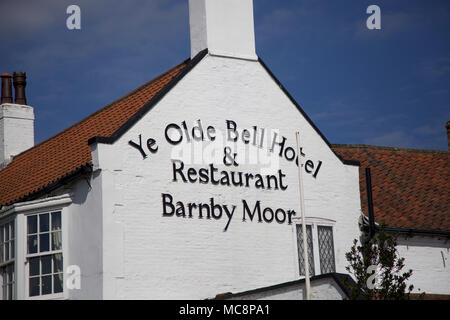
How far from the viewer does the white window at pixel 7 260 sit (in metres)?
22.9

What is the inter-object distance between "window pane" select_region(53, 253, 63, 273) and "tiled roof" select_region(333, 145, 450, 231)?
10109 mm

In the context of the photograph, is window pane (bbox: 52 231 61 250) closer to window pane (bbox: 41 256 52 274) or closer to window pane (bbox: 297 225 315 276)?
window pane (bbox: 41 256 52 274)

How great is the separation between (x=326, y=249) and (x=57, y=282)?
7.83 metres

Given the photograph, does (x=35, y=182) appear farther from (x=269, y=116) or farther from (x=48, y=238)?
(x=269, y=116)

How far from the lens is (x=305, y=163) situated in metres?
25.0

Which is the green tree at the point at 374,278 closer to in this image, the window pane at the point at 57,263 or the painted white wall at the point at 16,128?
the window pane at the point at 57,263

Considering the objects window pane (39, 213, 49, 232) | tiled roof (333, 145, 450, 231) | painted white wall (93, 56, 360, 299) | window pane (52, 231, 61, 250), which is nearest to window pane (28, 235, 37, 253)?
window pane (39, 213, 49, 232)

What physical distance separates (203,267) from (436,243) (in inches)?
352

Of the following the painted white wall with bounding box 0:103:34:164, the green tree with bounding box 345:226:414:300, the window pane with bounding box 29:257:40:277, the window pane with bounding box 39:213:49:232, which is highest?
the painted white wall with bounding box 0:103:34:164

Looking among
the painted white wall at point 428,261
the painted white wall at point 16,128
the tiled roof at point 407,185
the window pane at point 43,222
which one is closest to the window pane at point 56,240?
Result: the window pane at point 43,222

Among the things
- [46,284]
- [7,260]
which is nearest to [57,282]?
[46,284]

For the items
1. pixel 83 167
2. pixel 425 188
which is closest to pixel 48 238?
pixel 83 167

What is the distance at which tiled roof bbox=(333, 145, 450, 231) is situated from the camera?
27.6 metres
